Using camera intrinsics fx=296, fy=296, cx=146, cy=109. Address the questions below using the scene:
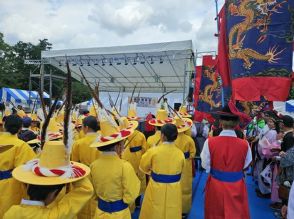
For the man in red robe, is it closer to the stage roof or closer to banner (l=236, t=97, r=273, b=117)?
banner (l=236, t=97, r=273, b=117)

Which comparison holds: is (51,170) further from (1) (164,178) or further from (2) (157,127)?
(2) (157,127)

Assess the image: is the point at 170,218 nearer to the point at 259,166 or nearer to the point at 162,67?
the point at 259,166

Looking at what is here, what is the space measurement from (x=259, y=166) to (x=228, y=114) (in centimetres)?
320

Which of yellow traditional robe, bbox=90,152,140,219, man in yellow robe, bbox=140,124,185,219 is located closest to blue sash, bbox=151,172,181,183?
man in yellow robe, bbox=140,124,185,219

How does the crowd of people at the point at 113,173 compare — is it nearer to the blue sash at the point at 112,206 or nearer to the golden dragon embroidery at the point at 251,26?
the blue sash at the point at 112,206

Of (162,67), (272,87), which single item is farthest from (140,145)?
(162,67)

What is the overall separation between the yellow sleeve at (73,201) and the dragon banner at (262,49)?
1.86m

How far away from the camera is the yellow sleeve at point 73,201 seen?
1867mm

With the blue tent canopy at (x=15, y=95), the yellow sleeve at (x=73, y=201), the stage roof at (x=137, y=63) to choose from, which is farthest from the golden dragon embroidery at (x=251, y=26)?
the blue tent canopy at (x=15, y=95)

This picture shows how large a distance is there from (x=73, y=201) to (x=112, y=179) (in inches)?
26.4

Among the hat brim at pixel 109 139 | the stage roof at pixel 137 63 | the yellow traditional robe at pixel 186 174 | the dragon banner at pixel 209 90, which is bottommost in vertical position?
the yellow traditional robe at pixel 186 174

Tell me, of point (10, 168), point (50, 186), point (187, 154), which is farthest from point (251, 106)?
point (10, 168)

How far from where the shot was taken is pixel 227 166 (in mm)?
3172

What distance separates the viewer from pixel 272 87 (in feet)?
9.79
